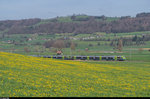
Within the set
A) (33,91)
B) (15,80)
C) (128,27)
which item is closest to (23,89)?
(33,91)

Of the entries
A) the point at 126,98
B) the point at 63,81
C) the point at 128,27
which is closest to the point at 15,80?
the point at 63,81

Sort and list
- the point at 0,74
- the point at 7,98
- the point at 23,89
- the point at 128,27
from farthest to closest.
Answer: the point at 128,27 → the point at 0,74 → the point at 23,89 → the point at 7,98

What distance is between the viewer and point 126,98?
14391 mm

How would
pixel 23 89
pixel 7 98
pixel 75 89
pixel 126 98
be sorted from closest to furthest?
1. pixel 7 98
2. pixel 126 98
3. pixel 23 89
4. pixel 75 89

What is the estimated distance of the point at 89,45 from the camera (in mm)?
139625

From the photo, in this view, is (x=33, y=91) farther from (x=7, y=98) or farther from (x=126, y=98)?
(x=126, y=98)

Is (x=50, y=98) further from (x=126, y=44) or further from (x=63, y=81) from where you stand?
(x=126, y=44)

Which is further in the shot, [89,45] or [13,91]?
[89,45]

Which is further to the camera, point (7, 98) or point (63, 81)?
point (63, 81)

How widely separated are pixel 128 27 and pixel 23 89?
18526cm

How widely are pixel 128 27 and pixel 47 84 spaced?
183 meters

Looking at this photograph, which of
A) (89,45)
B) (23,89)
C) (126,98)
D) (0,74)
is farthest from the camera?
(89,45)

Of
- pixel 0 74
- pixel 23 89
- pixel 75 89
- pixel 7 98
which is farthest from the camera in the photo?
pixel 0 74

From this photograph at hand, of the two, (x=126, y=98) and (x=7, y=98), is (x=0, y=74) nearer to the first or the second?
(x=7, y=98)
